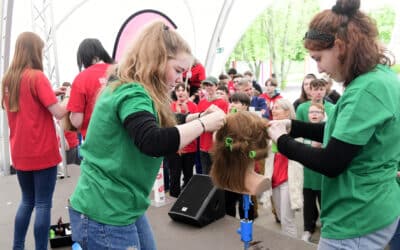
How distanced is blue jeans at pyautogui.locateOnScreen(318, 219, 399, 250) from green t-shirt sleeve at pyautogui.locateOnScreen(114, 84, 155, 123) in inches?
31.3

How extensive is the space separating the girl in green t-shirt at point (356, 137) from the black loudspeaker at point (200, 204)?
2109 mm

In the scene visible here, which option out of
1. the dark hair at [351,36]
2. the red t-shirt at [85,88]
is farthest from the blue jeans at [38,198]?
the dark hair at [351,36]

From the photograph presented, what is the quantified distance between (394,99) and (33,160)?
2184 mm

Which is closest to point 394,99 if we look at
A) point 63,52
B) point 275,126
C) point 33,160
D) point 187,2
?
point 275,126

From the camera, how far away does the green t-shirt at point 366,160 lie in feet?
3.64

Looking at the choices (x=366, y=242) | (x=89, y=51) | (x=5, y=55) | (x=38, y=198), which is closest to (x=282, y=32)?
(x=5, y=55)

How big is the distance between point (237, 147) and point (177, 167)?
2755 millimetres

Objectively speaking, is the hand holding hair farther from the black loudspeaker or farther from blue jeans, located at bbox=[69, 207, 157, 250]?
the black loudspeaker

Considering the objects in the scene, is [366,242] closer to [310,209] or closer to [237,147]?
[237,147]

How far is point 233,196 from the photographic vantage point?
3857mm

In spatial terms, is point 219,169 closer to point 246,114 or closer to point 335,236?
point 246,114

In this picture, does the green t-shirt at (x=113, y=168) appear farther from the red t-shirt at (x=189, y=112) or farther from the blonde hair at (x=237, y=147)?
the red t-shirt at (x=189, y=112)

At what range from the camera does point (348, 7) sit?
117 cm

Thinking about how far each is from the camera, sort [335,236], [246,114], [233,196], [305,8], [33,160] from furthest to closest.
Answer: [305,8]
[233,196]
[33,160]
[246,114]
[335,236]
